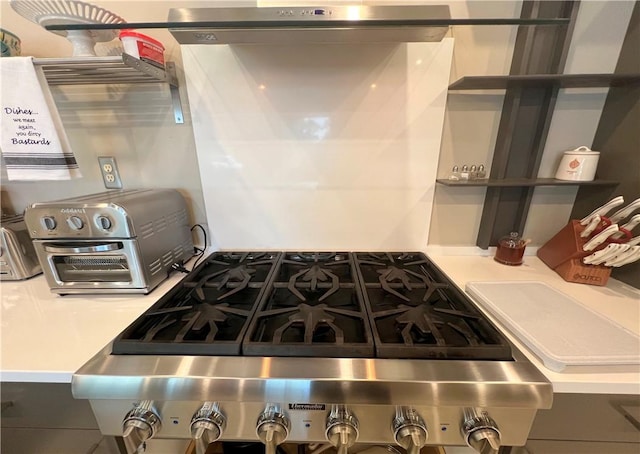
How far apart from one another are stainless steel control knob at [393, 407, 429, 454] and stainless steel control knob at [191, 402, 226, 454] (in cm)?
35

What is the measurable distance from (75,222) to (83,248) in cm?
8

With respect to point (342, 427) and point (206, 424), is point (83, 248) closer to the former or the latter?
point (206, 424)

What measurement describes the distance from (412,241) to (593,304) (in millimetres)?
569

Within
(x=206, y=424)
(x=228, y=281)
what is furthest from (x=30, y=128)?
(x=206, y=424)

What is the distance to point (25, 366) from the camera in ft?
1.90

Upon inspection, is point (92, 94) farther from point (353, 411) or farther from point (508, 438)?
point (508, 438)

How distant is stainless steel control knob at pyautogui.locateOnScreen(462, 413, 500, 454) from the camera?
0.52 meters

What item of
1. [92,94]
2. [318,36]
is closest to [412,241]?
[318,36]

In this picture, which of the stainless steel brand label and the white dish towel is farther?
the white dish towel

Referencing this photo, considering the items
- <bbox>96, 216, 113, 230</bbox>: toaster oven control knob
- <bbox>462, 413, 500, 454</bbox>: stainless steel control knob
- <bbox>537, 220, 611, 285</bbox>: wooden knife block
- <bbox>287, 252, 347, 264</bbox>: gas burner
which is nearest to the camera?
<bbox>462, 413, 500, 454</bbox>: stainless steel control knob

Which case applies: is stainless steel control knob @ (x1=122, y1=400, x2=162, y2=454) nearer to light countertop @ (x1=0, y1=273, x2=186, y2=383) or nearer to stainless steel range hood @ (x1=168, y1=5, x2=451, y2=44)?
light countertop @ (x1=0, y1=273, x2=186, y2=383)

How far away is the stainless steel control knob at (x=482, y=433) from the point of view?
52 centimetres

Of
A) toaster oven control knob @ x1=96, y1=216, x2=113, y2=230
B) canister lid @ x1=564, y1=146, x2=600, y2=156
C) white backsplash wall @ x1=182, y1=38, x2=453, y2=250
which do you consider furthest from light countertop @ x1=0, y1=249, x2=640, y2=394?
canister lid @ x1=564, y1=146, x2=600, y2=156

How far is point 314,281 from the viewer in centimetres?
83
